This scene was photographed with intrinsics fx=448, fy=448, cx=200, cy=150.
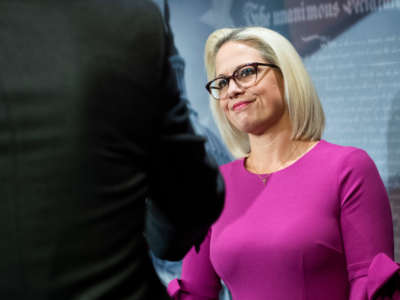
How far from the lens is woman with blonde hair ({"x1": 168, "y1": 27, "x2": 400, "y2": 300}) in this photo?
1.24 meters

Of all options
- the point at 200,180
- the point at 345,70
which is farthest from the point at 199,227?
the point at 345,70

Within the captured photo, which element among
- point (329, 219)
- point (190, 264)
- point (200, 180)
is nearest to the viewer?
point (200, 180)

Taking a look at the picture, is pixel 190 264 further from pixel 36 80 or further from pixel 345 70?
pixel 345 70

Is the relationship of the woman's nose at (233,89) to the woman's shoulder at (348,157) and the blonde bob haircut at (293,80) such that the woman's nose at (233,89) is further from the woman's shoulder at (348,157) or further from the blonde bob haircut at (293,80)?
the woman's shoulder at (348,157)

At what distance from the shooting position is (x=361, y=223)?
4.08 ft

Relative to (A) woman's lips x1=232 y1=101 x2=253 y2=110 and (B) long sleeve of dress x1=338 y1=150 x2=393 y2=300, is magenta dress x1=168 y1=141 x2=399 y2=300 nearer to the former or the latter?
(B) long sleeve of dress x1=338 y1=150 x2=393 y2=300

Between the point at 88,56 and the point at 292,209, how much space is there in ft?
2.91

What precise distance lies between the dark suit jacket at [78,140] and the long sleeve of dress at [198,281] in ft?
2.62

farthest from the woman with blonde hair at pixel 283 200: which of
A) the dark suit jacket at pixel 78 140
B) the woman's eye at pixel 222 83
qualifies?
the dark suit jacket at pixel 78 140

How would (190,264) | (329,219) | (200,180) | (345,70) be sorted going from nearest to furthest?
(200,180), (329,219), (190,264), (345,70)

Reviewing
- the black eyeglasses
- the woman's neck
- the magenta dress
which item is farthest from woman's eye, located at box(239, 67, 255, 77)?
the magenta dress

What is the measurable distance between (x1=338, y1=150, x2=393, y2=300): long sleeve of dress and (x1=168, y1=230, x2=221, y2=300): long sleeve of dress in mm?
442

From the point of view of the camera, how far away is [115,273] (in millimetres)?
627

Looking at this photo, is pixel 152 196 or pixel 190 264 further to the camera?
pixel 190 264
